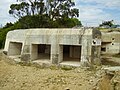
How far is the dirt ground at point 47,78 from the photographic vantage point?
11036 millimetres

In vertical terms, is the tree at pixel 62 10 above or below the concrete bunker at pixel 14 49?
above

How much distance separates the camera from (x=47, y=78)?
12.4 m

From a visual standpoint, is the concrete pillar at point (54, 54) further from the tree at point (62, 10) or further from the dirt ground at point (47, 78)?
the tree at point (62, 10)

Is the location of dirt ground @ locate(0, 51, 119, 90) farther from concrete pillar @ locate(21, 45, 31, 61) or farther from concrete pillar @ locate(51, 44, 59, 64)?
concrete pillar @ locate(21, 45, 31, 61)

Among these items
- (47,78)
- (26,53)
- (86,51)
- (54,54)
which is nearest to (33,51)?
(26,53)

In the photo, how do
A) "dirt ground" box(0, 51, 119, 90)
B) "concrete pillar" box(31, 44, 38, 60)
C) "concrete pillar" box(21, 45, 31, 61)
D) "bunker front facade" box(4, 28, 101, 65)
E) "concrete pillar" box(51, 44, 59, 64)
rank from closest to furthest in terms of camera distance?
"dirt ground" box(0, 51, 119, 90), "bunker front facade" box(4, 28, 101, 65), "concrete pillar" box(51, 44, 59, 64), "concrete pillar" box(21, 45, 31, 61), "concrete pillar" box(31, 44, 38, 60)

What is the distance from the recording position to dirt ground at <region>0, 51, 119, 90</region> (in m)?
11.0

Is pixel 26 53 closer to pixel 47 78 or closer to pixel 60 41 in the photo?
pixel 60 41

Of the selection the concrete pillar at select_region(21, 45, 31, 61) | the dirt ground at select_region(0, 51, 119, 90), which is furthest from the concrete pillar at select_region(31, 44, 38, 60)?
the dirt ground at select_region(0, 51, 119, 90)

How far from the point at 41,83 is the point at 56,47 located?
13.1 feet

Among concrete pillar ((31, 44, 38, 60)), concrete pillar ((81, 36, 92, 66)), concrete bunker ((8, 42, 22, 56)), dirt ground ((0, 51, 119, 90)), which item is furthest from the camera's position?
concrete bunker ((8, 42, 22, 56))

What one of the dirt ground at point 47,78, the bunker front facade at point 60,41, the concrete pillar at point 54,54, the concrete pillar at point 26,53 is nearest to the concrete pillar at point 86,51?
the bunker front facade at point 60,41

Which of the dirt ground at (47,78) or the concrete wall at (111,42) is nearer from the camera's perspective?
the dirt ground at (47,78)

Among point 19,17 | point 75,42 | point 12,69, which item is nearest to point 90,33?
point 75,42
